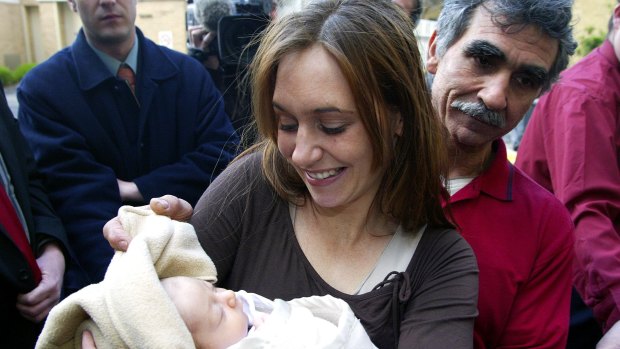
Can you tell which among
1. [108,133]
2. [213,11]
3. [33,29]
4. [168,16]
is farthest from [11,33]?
[108,133]

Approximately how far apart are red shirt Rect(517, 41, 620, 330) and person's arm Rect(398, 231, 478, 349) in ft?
3.10

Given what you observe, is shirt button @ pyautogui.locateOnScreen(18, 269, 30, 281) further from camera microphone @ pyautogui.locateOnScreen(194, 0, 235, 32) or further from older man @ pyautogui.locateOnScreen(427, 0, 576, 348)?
camera microphone @ pyautogui.locateOnScreen(194, 0, 235, 32)

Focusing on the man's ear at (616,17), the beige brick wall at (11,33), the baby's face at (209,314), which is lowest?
the beige brick wall at (11,33)

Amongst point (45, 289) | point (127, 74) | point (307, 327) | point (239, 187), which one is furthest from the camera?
point (127, 74)

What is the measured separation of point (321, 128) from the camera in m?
1.42

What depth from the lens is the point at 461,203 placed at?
6.03ft

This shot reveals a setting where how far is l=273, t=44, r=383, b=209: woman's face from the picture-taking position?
136 cm

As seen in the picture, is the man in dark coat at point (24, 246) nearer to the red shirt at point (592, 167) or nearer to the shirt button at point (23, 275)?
the shirt button at point (23, 275)

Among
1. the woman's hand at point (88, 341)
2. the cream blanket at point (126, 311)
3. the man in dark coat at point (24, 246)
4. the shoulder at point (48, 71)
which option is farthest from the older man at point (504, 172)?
the shoulder at point (48, 71)

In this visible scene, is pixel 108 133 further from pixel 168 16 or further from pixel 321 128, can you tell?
pixel 168 16

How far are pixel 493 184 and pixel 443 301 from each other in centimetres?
57

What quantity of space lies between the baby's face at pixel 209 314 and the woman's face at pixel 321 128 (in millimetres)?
367

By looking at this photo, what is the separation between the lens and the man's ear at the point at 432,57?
208cm

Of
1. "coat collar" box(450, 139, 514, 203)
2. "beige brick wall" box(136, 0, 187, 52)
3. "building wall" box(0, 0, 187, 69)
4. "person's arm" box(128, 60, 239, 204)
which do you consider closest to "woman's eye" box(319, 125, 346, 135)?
"coat collar" box(450, 139, 514, 203)
